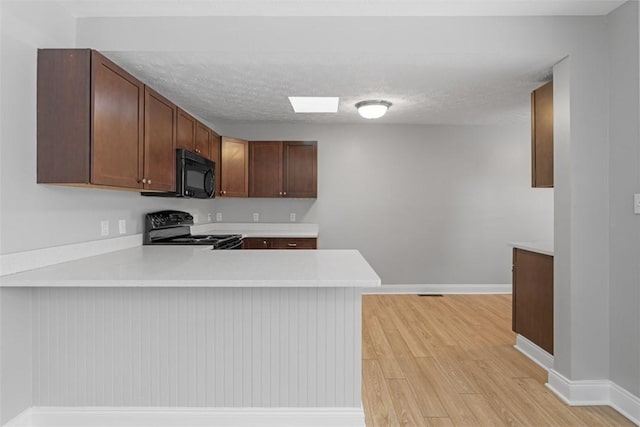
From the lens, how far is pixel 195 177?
142 inches

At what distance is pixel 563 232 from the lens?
257cm

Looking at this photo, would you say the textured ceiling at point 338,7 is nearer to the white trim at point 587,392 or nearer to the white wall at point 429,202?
the white trim at point 587,392

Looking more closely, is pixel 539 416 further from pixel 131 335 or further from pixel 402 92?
pixel 402 92

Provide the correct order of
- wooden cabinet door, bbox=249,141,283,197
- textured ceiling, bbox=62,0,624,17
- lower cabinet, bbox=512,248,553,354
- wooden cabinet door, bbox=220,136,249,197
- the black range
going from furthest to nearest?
wooden cabinet door, bbox=249,141,283,197, wooden cabinet door, bbox=220,136,249,197, the black range, lower cabinet, bbox=512,248,553,354, textured ceiling, bbox=62,0,624,17

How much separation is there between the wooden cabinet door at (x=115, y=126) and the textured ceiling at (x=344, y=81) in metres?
0.35

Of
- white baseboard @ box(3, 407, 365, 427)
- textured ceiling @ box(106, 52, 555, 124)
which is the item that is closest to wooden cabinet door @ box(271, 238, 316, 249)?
textured ceiling @ box(106, 52, 555, 124)

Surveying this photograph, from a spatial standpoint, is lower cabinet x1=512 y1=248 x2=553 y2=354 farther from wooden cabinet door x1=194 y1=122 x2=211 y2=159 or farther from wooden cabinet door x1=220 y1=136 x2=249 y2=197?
wooden cabinet door x1=220 y1=136 x2=249 y2=197

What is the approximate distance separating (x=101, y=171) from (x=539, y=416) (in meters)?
2.90

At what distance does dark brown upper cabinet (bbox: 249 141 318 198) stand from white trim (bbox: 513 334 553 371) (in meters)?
2.84

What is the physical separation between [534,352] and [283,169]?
3.40 meters

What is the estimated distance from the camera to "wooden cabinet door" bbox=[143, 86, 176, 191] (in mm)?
2725

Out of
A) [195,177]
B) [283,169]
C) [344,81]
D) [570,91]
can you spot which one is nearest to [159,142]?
[195,177]

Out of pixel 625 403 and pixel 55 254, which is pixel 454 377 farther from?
pixel 55 254

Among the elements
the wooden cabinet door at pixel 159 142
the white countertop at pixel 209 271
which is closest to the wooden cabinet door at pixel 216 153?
the wooden cabinet door at pixel 159 142
